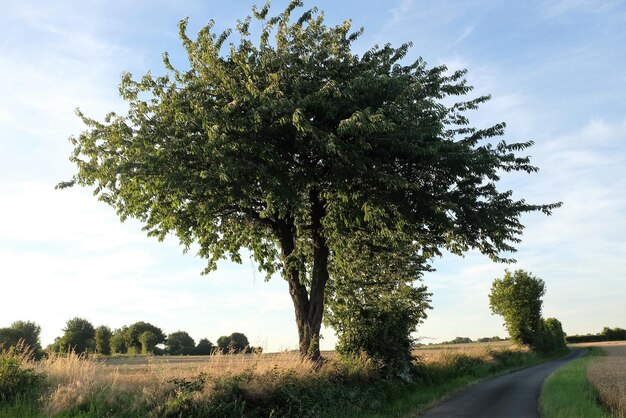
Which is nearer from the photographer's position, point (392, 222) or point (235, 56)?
point (235, 56)

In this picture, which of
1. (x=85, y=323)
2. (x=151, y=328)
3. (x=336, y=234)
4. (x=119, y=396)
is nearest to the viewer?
(x=119, y=396)

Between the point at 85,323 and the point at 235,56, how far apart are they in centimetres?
7845

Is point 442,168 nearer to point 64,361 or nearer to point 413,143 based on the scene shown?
point 413,143

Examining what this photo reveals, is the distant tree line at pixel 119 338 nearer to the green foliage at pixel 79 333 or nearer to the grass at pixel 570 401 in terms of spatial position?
the green foliage at pixel 79 333

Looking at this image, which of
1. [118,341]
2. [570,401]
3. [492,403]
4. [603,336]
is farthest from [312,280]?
[603,336]

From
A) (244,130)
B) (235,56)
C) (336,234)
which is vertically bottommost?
(336,234)

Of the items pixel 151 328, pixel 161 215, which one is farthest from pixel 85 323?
pixel 161 215

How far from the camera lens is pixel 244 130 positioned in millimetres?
18219

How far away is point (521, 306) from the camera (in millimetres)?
68938

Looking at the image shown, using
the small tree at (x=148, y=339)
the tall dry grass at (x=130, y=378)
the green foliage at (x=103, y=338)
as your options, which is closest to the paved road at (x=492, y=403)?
the tall dry grass at (x=130, y=378)

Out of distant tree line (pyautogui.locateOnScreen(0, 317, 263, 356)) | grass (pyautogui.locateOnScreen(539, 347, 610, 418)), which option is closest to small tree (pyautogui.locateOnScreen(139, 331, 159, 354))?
distant tree line (pyautogui.locateOnScreen(0, 317, 263, 356))

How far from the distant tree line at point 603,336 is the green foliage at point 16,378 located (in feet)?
469

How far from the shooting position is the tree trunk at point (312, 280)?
23.1 metres

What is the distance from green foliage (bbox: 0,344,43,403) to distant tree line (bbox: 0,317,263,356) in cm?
4660
